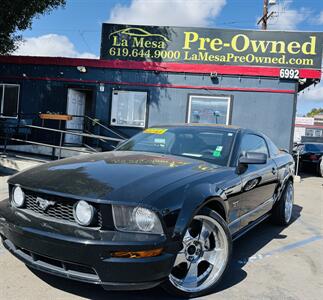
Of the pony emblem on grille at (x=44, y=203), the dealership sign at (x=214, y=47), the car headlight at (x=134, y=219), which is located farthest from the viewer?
the dealership sign at (x=214, y=47)

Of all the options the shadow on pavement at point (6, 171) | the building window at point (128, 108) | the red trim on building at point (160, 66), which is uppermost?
the red trim on building at point (160, 66)

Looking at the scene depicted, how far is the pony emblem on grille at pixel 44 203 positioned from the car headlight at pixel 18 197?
201mm

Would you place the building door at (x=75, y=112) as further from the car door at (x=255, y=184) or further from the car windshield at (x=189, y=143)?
the car door at (x=255, y=184)

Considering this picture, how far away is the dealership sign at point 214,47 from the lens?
12102 mm

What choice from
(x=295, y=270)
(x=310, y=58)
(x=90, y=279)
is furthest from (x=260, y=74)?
(x=90, y=279)

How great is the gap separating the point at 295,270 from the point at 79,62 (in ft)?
35.2

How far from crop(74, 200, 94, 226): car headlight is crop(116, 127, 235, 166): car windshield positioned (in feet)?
5.40

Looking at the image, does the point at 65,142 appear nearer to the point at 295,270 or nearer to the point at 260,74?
the point at 260,74

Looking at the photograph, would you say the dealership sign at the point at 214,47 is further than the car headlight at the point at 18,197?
Yes

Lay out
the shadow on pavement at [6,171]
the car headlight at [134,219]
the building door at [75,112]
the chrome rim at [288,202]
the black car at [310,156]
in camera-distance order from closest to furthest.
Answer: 1. the car headlight at [134,219]
2. the chrome rim at [288,202]
3. the shadow on pavement at [6,171]
4. the building door at [75,112]
5. the black car at [310,156]

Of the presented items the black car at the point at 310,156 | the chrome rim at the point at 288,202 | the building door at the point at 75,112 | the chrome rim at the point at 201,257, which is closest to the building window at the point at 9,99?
the building door at the point at 75,112

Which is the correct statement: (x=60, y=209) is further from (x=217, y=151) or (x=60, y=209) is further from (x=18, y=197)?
(x=217, y=151)

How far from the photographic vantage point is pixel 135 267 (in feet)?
8.77

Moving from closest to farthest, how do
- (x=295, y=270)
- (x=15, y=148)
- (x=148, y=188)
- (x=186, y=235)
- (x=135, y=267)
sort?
(x=135, y=267) < (x=148, y=188) < (x=186, y=235) < (x=295, y=270) < (x=15, y=148)
